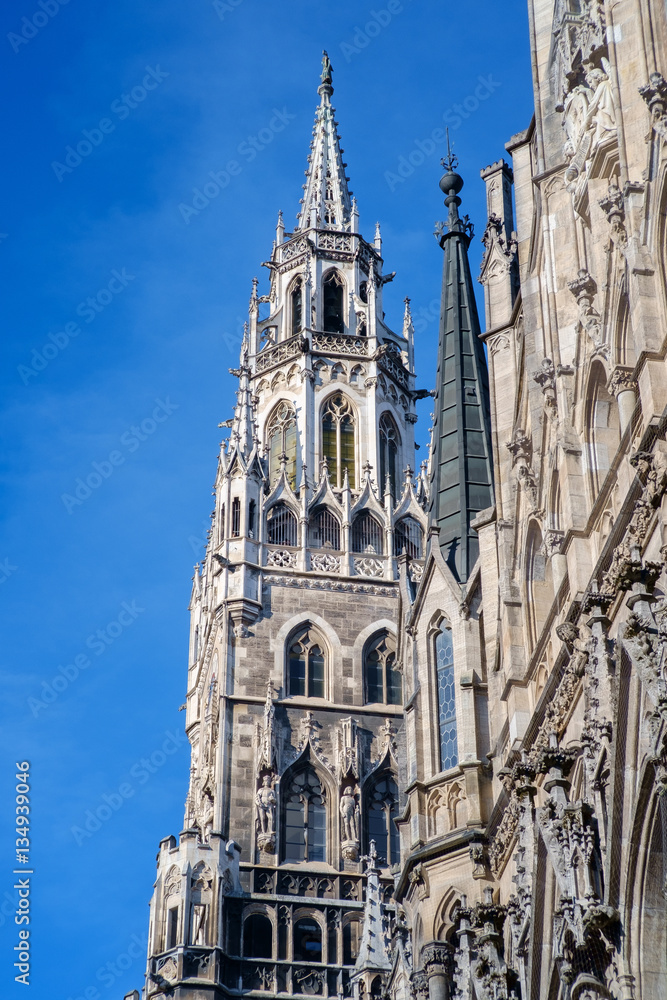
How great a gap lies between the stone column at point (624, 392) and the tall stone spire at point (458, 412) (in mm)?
9809

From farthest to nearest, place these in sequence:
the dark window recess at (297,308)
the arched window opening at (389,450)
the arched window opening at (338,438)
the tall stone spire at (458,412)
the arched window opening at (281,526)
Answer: the dark window recess at (297,308) < the arched window opening at (389,450) < the arched window opening at (338,438) < the arched window opening at (281,526) < the tall stone spire at (458,412)

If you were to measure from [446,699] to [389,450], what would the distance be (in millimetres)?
30216

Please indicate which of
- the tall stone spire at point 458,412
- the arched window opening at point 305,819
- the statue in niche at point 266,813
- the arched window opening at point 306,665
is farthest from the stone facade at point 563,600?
the arched window opening at point 306,665

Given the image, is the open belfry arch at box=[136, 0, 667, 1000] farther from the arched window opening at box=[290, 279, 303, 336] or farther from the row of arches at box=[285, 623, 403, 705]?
the arched window opening at box=[290, 279, 303, 336]

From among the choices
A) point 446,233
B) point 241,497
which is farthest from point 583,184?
point 241,497

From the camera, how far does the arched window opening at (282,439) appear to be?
188 feet

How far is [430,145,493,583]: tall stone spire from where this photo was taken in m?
32.1

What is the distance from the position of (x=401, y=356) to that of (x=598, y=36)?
37.3 meters

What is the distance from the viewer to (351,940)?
46250 millimetres

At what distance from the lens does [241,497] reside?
177 feet

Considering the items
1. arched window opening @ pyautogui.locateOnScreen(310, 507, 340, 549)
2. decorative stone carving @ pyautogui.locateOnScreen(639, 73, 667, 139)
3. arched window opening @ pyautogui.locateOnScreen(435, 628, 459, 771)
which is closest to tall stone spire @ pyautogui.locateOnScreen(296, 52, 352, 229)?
arched window opening @ pyautogui.locateOnScreen(310, 507, 340, 549)

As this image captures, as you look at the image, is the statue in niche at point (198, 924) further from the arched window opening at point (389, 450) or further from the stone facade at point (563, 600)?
the arched window opening at point (389, 450)

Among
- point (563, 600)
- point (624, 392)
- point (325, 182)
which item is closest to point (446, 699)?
point (563, 600)

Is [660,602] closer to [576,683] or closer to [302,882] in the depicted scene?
[576,683]
